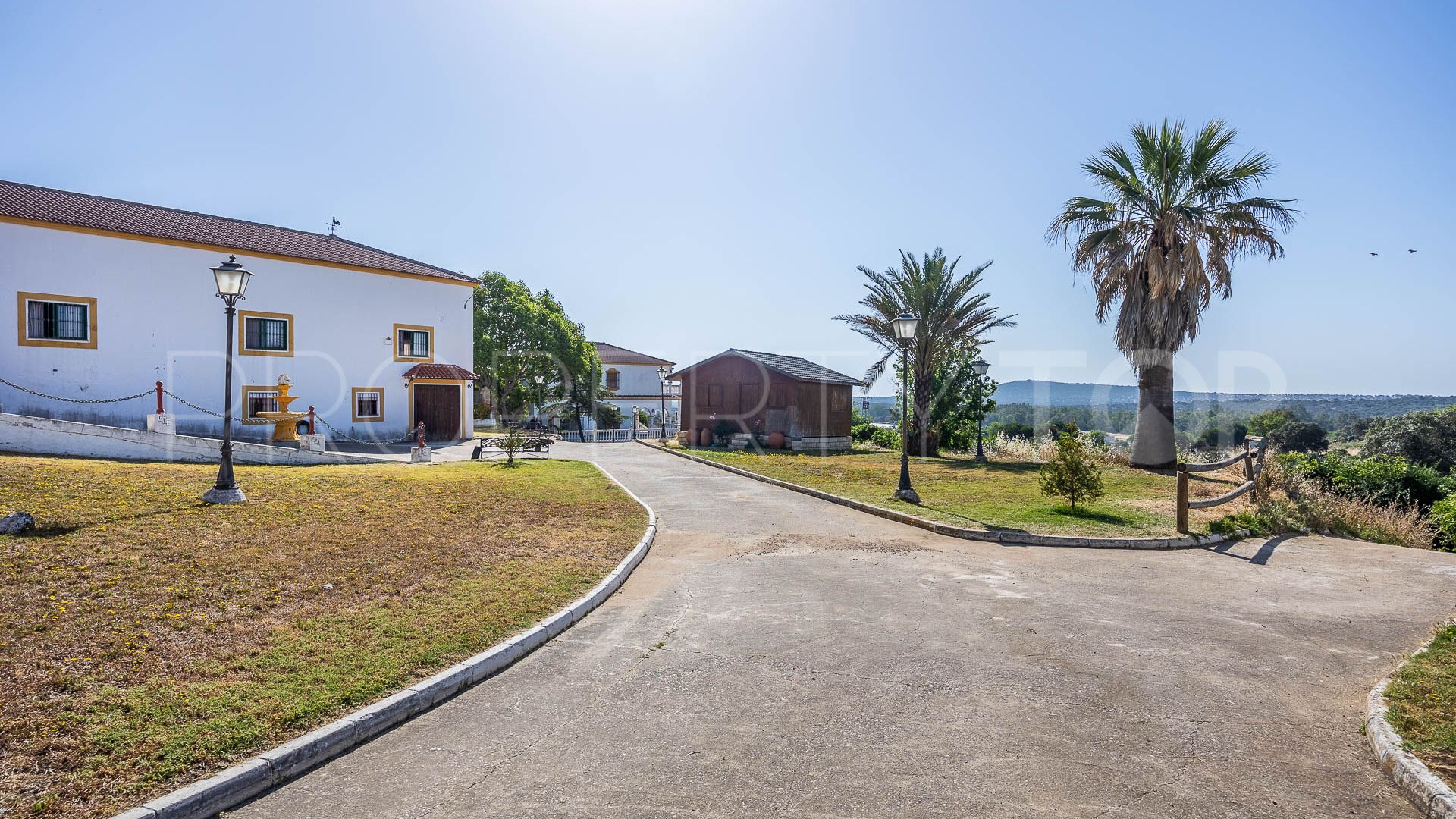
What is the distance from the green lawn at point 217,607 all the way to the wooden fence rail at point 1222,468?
30.0 feet

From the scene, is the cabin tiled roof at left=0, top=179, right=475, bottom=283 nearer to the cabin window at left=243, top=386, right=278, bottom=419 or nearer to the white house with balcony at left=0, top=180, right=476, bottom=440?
the white house with balcony at left=0, top=180, right=476, bottom=440

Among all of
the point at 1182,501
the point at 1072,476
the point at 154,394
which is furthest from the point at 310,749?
the point at 154,394

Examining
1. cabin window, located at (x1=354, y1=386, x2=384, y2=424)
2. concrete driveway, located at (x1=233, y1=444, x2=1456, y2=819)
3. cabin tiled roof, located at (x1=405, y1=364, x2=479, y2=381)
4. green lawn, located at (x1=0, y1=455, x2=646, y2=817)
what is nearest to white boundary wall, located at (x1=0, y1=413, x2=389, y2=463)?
green lawn, located at (x1=0, y1=455, x2=646, y2=817)

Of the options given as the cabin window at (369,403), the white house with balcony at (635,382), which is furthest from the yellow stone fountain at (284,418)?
the white house with balcony at (635,382)

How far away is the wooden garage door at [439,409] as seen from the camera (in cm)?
2900

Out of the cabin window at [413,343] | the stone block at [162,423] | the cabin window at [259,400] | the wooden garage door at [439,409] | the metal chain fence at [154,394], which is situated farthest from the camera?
the wooden garage door at [439,409]

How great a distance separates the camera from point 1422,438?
28969 mm

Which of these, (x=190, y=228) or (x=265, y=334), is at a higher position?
(x=190, y=228)

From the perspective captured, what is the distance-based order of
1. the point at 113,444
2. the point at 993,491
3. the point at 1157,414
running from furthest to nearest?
the point at 1157,414 < the point at 993,491 < the point at 113,444

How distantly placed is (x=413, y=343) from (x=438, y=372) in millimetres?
1758

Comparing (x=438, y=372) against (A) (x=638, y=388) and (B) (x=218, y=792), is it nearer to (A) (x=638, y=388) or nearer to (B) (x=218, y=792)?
(B) (x=218, y=792)

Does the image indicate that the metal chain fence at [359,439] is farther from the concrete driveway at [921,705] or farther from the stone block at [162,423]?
the concrete driveway at [921,705]

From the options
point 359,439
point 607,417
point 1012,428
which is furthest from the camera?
point 1012,428

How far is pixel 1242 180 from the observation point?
825 inches
